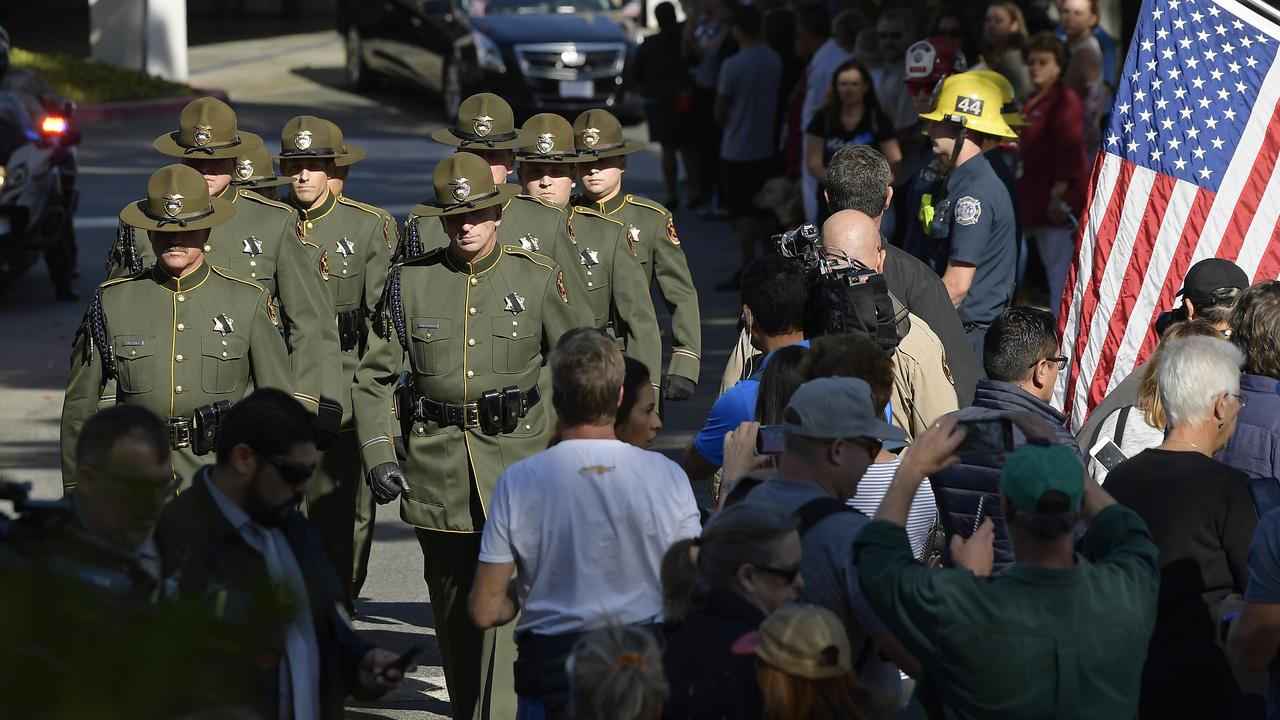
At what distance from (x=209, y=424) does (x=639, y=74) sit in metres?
12.6

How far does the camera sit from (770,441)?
4289 millimetres

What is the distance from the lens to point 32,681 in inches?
71.9

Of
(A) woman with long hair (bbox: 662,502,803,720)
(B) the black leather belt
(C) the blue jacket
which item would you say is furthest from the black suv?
(A) woman with long hair (bbox: 662,502,803,720)

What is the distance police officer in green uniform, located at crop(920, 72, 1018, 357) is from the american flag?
33 centimetres

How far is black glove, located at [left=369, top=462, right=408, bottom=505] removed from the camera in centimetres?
607

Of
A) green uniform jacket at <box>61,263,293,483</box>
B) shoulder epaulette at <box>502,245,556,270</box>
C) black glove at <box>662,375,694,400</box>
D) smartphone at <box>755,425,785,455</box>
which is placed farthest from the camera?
black glove at <box>662,375,694,400</box>

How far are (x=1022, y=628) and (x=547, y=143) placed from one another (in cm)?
459

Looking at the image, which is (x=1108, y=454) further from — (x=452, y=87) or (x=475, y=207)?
(x=452, y=87)

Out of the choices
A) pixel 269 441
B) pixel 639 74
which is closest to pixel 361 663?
pixel 269 441

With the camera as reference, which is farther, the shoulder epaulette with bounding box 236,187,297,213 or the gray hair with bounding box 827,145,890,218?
the shoulder epaulette with bounding box 236,187,297,213

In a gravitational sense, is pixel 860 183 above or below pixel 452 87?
above

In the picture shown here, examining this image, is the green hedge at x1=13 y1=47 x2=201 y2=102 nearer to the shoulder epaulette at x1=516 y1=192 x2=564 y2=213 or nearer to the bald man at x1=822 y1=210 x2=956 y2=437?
the shoulder epaulette at x1=516 y1=192 x2=564 y2=213

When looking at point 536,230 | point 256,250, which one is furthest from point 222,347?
point 536,230

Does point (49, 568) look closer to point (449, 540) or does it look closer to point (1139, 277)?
point (449, 540)
